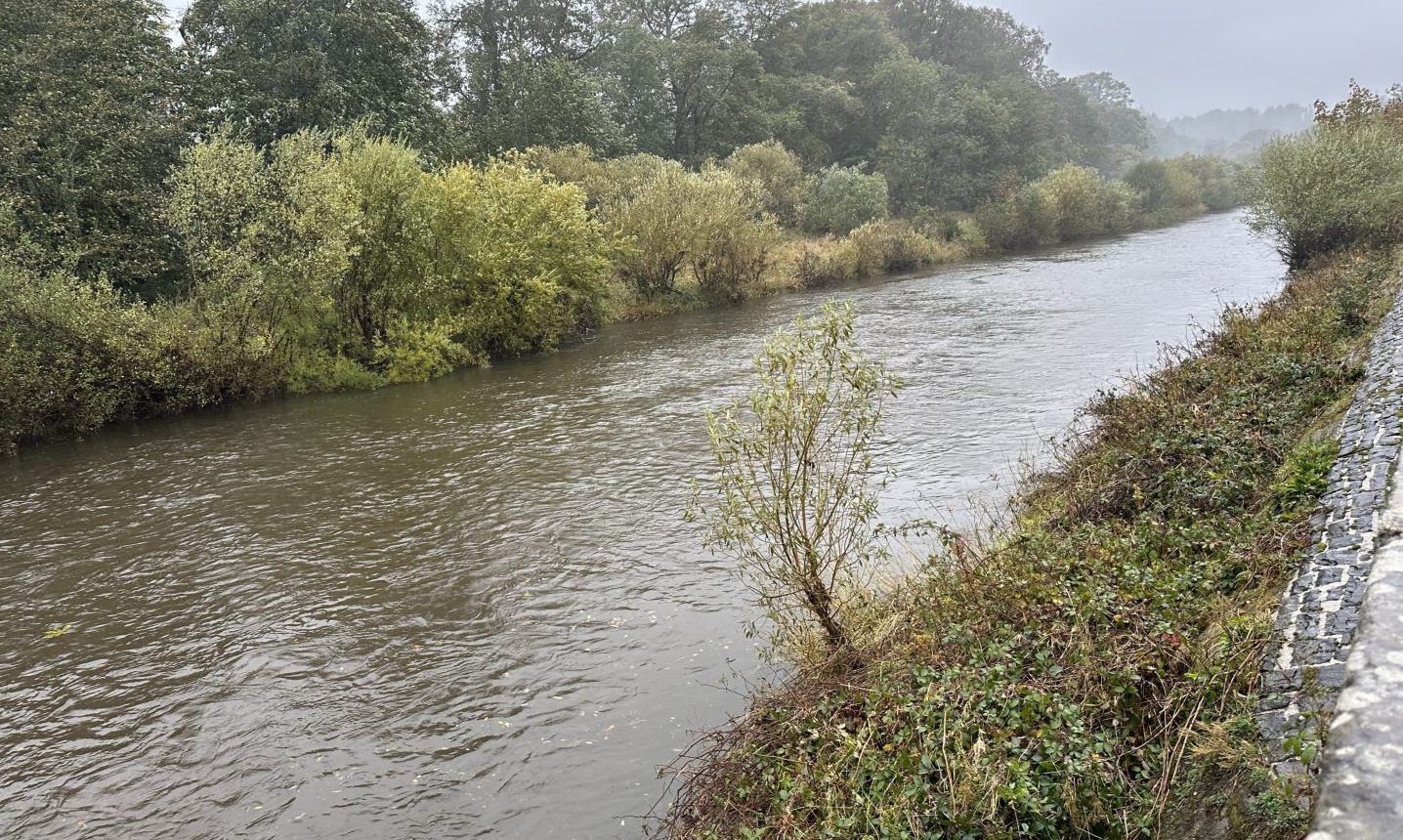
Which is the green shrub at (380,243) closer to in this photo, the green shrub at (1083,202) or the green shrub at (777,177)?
the green shrub at (777,177)

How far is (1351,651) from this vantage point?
145 inches

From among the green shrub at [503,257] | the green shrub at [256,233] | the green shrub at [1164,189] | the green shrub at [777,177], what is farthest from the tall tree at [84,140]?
the green shrub at [1164,189]

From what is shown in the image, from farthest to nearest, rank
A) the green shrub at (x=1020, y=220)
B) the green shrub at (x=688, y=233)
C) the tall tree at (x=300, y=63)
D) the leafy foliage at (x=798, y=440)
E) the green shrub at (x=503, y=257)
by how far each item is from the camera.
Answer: the green shrub at (x=1020, y=220) → the green shrub at (x=688, y=233) → the tall tree at (x=300, y=63) → the green shrub at (x=503, y=257) → the leafy foliage at (x=798, y=440)

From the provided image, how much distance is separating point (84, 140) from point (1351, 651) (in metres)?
32.4

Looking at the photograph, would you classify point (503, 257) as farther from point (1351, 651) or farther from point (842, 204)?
point (842, 204)

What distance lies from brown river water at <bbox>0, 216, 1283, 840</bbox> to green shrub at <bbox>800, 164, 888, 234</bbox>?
34.3m

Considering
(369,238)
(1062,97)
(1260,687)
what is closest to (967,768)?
(1260,687)

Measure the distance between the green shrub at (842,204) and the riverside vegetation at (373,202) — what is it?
0.21 m

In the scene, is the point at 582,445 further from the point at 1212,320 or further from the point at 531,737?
the point at 1212,320

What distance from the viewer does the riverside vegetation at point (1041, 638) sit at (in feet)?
15.6

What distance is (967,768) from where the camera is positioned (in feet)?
16.3

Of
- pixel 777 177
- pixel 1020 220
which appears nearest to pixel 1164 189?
pixel 1020 220

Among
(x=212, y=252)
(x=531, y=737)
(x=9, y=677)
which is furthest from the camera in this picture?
(x=212, y=252)

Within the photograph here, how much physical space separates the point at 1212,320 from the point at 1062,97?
115647mm
